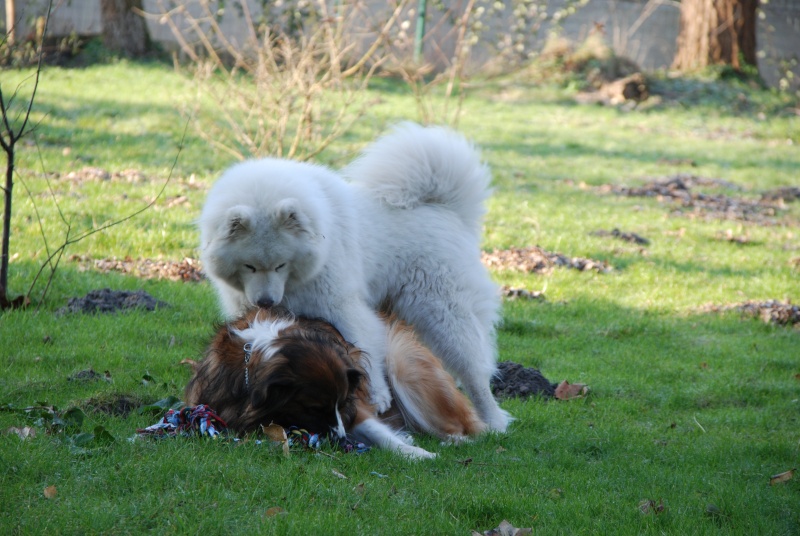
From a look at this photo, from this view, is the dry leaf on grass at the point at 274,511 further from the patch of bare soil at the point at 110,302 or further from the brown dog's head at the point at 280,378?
the patch of bare soil at the point at 110,302

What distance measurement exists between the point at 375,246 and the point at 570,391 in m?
1.92

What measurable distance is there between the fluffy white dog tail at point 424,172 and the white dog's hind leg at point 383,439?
1924mm

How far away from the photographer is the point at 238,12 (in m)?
19.3

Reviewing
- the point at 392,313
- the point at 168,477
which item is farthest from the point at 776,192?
the point at 168,477

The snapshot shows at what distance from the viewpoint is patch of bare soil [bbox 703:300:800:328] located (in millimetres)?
8570

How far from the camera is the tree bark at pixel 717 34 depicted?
2144cm

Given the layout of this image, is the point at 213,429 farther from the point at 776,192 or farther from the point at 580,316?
the point at 776,192

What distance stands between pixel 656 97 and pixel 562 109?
2.84 meters

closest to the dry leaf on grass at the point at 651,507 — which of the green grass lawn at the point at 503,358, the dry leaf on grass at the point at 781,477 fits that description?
the green grass lawn at the point at 503,358

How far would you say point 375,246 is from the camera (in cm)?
568

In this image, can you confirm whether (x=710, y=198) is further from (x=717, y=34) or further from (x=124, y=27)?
(x=124, y=27)

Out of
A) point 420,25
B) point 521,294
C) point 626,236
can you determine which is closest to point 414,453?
point 521,294

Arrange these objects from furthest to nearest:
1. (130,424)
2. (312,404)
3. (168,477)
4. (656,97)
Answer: (656,97) → (130,424) → (312,404) → (168,477)

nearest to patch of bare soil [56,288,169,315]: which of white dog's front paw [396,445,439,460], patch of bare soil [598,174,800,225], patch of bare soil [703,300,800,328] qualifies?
white dog's front paw [396,445,439,460]
